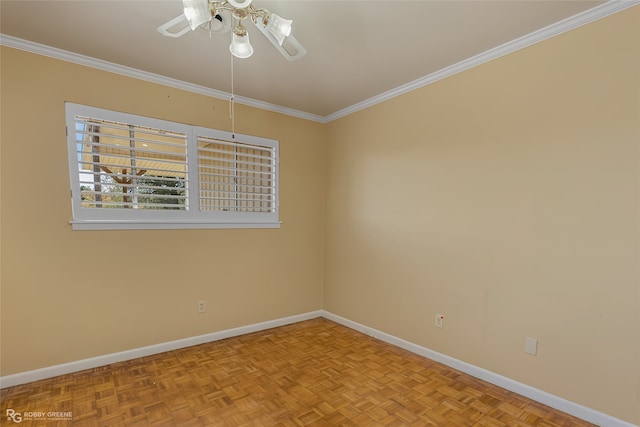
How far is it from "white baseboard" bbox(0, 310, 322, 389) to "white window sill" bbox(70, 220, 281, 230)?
1.05 meters

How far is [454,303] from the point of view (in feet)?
8.13

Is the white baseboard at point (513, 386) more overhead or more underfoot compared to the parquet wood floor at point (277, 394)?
more overhead

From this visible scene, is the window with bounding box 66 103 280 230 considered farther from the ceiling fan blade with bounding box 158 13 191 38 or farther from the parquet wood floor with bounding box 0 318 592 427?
the ceiling fan blade with bounding box 158 13 191 38

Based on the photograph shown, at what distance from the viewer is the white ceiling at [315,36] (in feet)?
5.77

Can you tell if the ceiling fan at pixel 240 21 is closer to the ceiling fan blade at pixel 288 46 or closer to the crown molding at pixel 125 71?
the ceiling fan blade at pixel 288 46

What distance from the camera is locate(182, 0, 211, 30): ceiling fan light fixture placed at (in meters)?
1.30

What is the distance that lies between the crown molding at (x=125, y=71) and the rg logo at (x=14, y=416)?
2.41 metres

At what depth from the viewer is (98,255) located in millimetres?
2443

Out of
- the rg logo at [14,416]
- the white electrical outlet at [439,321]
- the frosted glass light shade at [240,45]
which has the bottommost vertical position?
the rg logo at [14,416]

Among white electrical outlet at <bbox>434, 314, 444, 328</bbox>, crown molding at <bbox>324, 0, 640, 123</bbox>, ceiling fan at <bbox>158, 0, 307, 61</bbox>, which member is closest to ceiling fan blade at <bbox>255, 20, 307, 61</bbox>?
ceiling fan at <bbox>158, 0, 307, 61</bbox>

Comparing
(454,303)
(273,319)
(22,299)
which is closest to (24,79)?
(22,299)

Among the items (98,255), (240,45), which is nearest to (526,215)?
(240,45)

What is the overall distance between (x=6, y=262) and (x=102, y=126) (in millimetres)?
1180

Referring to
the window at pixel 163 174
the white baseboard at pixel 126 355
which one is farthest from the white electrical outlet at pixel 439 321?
the window at pixel 163 174
